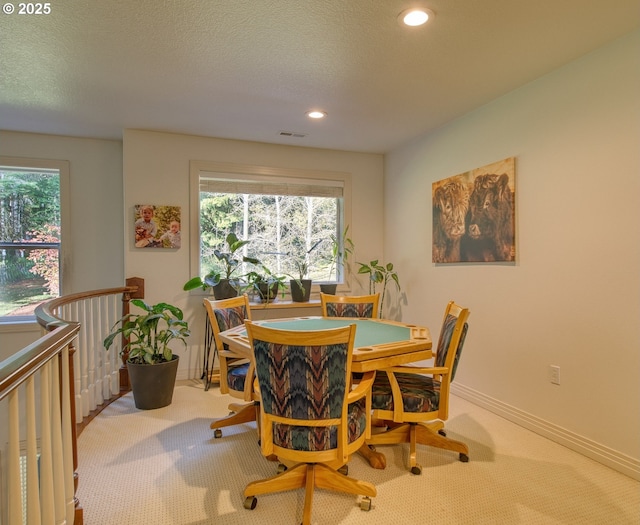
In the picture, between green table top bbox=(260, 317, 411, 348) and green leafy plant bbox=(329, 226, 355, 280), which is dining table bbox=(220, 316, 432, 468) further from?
green leafy plant bbox=(329, 226, 355, 280)

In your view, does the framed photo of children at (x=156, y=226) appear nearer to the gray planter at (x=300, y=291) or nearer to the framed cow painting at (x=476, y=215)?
the gray planter at (x=300, y=291)

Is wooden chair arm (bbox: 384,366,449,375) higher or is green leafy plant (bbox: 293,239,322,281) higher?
green leafy plant (bbox: 293,239,322,281)

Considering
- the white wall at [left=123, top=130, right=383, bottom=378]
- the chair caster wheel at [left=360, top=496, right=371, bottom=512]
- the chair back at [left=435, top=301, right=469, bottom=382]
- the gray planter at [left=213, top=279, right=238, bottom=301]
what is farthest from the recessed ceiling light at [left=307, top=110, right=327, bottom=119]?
the chair caster wheel at [left=360, top=496, right=371, bottom=512]

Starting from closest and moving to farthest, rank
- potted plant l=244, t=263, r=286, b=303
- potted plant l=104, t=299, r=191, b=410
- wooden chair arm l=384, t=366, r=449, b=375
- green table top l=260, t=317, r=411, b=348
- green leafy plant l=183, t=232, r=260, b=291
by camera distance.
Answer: wooden chair arm l=384, t=366, r=449, b=375 < green table top l=260, t=317, r=411, b=348 < potted plant l=104, t=299, r=191, b=410 < green leafy plant l=183, t=232, r=260, b=291 < potted plant l=244, t=263, r=286, b=303

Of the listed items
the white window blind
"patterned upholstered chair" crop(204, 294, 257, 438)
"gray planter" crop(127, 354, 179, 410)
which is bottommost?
"gray planter" crop(127, 354, 179, 410)

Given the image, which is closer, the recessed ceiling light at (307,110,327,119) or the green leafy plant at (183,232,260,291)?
the recessed ceiling light at (307,110,327,119)

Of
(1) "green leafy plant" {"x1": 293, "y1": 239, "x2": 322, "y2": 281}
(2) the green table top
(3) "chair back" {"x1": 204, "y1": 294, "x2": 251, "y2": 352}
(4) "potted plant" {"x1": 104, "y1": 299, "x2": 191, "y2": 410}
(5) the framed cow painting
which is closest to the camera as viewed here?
(2) the green table top

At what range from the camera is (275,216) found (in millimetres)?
4426

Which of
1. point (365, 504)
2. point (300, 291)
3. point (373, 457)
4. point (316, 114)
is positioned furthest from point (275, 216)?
point (365, 504)

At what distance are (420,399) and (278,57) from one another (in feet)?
7.22

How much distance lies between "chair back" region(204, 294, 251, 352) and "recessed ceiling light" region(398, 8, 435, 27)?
2082mm

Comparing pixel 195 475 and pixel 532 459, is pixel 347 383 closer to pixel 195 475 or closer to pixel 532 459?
pixel 195 475

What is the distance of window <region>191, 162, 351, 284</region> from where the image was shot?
13.6ft

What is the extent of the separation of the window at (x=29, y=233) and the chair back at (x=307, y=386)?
3.28m
